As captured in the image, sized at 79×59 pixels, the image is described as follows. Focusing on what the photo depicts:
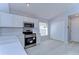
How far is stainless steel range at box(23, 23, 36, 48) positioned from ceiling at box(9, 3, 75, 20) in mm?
563

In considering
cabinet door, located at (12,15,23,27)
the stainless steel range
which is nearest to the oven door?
the stainless steel range

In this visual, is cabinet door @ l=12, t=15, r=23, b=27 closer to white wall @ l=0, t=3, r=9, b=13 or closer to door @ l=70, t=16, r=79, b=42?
white wall @ l=0, t=3, r=9, b=13

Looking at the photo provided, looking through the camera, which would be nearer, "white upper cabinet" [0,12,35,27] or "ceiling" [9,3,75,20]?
"ceiling" [9,3,75,20]

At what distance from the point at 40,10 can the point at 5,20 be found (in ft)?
3.31

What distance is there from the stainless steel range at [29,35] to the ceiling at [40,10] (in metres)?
0.56

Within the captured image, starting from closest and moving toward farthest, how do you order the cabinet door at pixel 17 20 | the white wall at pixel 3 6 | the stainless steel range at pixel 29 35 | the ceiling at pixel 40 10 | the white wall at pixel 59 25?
1. the white wall at pixel 3 6
2. the ceiling at pixel 40 10
3. the white wall at pixel 59 25
4. the cabinet door at pixel 17 20
5. the stainless steel range at pixel 29 35

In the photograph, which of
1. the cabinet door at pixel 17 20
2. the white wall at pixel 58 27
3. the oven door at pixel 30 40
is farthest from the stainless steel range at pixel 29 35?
the white wall at pixel 58 27

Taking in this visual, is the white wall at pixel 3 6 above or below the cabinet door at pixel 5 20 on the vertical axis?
above

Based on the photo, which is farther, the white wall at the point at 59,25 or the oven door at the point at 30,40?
the oven door at the point at 30,40

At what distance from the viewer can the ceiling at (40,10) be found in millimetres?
2403

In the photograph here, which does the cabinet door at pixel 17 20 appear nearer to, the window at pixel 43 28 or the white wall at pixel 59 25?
the window at pixel 43 28

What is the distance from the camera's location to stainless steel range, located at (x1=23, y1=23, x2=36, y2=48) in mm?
2889

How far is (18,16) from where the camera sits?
107 inches

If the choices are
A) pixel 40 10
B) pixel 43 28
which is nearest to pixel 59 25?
pixel 43 28
